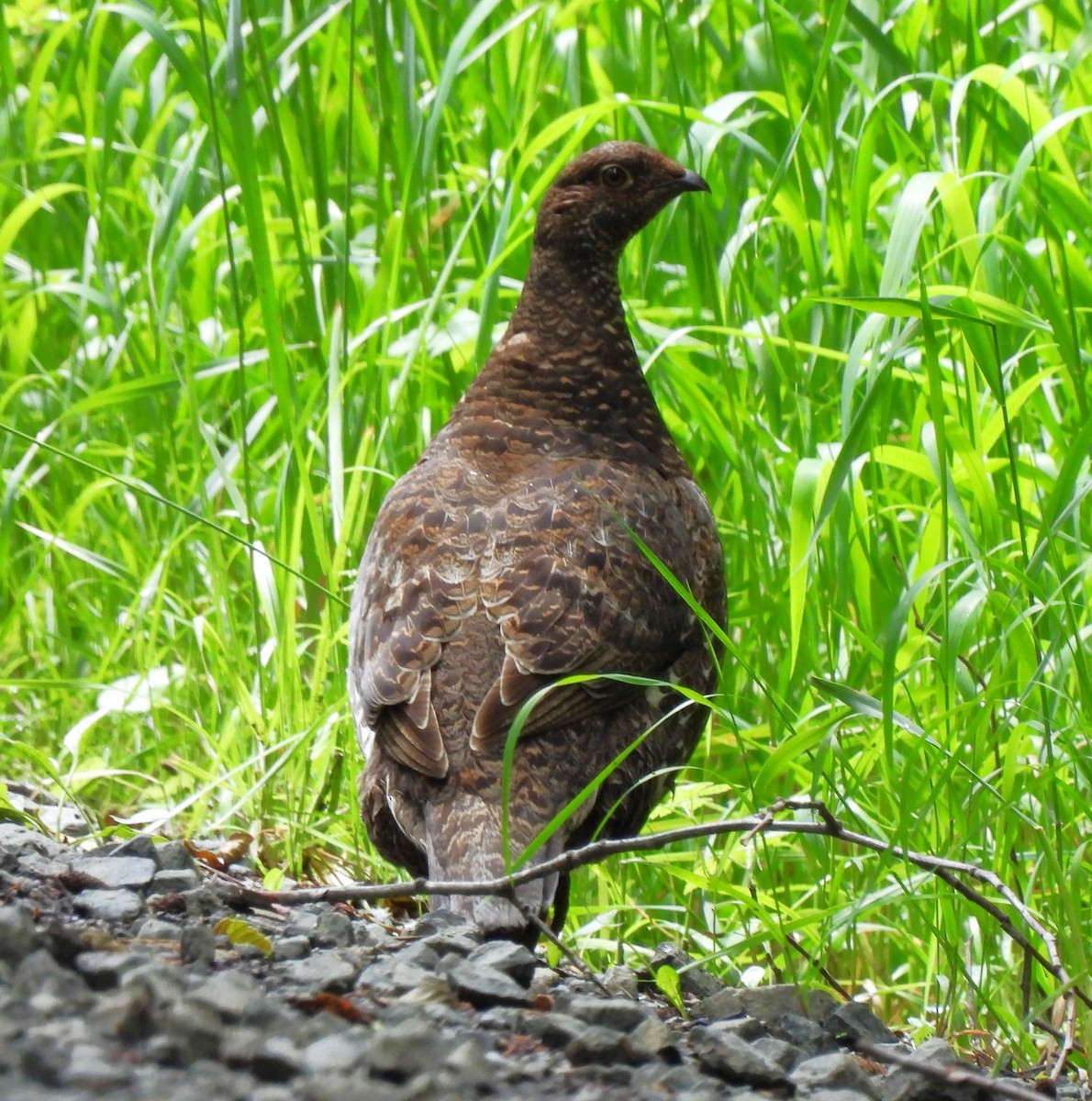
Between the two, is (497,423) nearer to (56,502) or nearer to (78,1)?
(56,502)

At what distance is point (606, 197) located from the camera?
4191mm

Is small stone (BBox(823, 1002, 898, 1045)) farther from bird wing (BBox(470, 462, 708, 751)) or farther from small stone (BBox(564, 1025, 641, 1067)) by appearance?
bird wing (BBox(470, 462, 708, 751))

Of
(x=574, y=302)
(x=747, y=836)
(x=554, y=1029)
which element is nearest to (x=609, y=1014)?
(x=554, y=1029)

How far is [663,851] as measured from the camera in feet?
13.3

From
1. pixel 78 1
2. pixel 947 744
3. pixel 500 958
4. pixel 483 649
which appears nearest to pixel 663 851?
pixel 483 649

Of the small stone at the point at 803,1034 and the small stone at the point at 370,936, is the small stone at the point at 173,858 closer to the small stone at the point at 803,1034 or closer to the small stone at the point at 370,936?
the small stone at the point at 370,936

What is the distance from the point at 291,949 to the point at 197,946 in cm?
19

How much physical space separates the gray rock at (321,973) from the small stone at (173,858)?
1.76ft

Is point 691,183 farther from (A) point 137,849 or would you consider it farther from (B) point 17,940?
(B) point 17,940

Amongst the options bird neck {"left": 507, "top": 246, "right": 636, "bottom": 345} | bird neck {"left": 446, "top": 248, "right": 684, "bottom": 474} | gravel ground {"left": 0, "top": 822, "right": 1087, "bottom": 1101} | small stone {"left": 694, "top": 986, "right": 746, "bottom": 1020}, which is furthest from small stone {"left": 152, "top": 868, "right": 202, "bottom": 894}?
bird neck {"left": 507, "top": 246, "right": 636, "bottom": 345}

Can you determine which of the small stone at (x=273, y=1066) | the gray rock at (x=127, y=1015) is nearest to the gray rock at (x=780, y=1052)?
the small stone at (x=273, y=1066)

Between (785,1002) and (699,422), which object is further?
(699,422)

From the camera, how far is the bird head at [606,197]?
13.6 ft

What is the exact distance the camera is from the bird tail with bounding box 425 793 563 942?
9.37 ft
